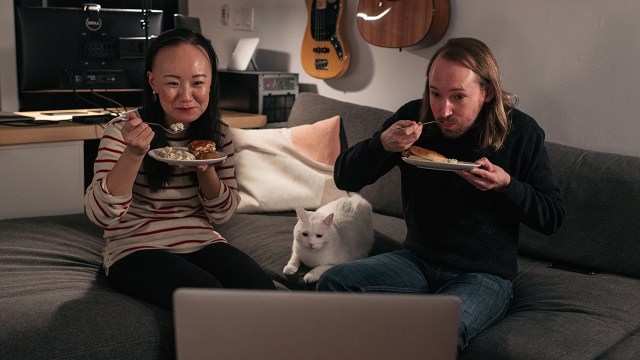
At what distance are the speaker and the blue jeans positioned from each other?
5.70 ft

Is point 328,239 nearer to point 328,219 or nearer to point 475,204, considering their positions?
point 328,219

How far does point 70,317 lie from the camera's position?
1708 millimetres

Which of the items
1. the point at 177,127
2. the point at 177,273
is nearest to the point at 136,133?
the point at 177,127

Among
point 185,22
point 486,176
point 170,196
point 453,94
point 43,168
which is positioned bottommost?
point 43,168

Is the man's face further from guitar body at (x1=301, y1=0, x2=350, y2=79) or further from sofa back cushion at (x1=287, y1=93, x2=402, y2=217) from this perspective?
guitar body at (x1=301, y1=0, x2=350, y2=79)

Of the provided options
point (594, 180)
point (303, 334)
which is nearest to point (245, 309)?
point (303, 334)

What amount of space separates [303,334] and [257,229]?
1.58 metres

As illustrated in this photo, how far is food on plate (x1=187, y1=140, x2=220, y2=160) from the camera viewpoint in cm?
183

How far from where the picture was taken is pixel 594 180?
2195 millimetres

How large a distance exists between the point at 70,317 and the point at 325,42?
204 cm

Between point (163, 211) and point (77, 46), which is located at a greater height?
point (77, 46)

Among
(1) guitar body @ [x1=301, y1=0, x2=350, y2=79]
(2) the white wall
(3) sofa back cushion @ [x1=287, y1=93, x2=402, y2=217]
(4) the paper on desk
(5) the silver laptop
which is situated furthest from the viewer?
(1) guitar body @ [x1=301, y1=0, x2=350, y2=79]

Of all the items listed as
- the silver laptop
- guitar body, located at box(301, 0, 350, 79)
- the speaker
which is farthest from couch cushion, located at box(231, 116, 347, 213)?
the silver laptop

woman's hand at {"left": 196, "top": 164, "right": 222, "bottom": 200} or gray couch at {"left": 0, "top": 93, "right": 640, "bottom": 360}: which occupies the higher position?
woman's hand at {"left": 196, "top": 164, "right": 222, "bottom": 200}
